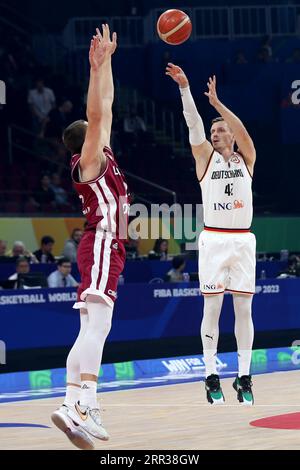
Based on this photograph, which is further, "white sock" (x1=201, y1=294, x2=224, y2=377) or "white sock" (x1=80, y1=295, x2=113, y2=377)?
"white sock" (x1=201, y1=294, x2=224, y2=377)

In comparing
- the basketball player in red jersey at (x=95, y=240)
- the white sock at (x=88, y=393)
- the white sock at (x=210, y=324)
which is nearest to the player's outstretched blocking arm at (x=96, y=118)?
the basketball player in red jersey at (x=95, y=240)

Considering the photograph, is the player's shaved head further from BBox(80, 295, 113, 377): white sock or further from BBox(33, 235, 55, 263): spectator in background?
BBox(33, 235, 55, 263): spectator in background

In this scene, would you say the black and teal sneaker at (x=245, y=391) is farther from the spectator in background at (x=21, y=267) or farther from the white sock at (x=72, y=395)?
the spectator in background at (x=21, y=267)

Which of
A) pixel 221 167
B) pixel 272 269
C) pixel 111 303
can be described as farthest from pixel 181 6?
pixel 111 303

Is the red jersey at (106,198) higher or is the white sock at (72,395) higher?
the red jersey at (106,198)

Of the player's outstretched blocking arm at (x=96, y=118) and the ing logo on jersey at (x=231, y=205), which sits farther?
the ing logo on jersey at (x=231, y=205)

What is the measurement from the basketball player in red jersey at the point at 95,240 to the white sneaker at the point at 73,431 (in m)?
0.14

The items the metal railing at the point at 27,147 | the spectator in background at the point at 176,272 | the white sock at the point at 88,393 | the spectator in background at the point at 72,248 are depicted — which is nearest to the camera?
the white sock at the point at 88,393

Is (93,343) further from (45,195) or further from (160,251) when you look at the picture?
(45,195)

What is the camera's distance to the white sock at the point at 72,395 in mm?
6871

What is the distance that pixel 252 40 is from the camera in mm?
26469

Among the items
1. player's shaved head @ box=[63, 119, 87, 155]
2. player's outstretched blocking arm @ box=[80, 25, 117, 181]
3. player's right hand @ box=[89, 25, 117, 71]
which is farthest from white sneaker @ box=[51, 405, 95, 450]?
player's right hand @ box=[89, 25, 117, 71]

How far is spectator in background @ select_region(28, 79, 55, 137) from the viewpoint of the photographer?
2319cm

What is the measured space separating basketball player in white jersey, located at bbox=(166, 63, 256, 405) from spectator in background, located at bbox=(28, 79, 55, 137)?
14.3 meters
